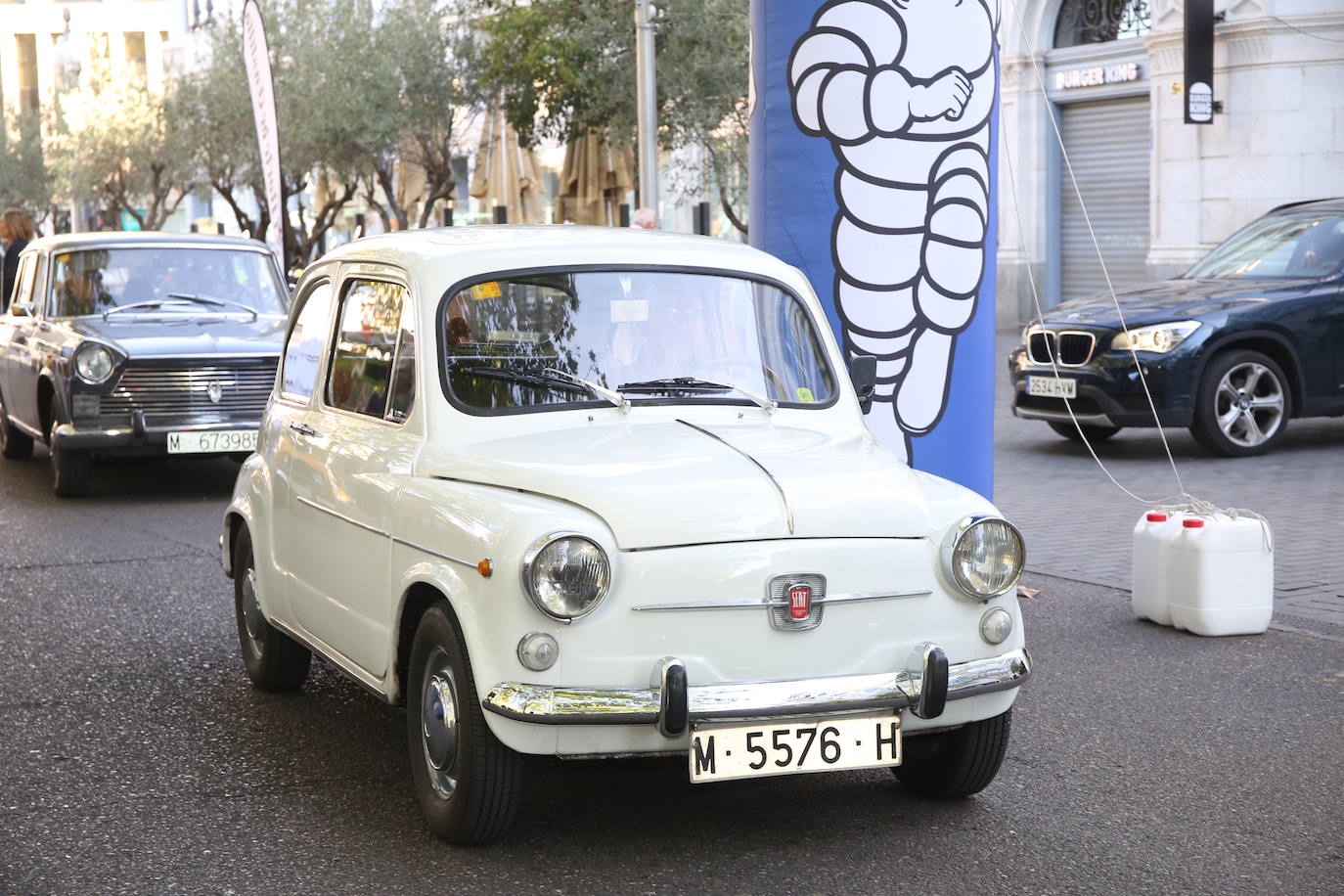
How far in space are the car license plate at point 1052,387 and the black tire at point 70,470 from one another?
21.8ft

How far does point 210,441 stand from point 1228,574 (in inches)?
270

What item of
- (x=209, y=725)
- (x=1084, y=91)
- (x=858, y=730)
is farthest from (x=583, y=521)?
(x=1084, y=91)

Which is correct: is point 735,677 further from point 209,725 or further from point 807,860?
point 209,725

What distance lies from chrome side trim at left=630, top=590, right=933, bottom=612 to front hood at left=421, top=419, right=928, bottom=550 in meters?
0.15

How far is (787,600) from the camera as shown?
434 cm

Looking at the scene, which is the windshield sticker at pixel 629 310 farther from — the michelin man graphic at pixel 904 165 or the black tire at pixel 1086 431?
the black tire at pixel 1086 431

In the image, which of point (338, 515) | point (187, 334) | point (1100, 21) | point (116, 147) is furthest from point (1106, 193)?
point (116, 147)

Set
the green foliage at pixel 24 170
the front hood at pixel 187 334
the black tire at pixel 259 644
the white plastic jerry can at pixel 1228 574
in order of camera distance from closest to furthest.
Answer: the black tire at pixel 259 644, the white plastic jerry can at pixel 1228 574, the front hood at pixel 187 334, the green foliage at pixel 24 170

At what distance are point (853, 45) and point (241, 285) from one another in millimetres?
6638

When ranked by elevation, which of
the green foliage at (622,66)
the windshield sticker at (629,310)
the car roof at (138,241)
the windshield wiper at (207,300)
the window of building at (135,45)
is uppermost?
the window of building at (135,45)

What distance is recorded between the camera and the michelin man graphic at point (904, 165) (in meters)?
7.47

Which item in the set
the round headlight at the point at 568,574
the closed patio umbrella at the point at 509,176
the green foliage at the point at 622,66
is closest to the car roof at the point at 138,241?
the round headlight at the point at 568,574

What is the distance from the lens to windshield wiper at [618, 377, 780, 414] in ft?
17.0

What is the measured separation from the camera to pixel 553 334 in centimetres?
520
